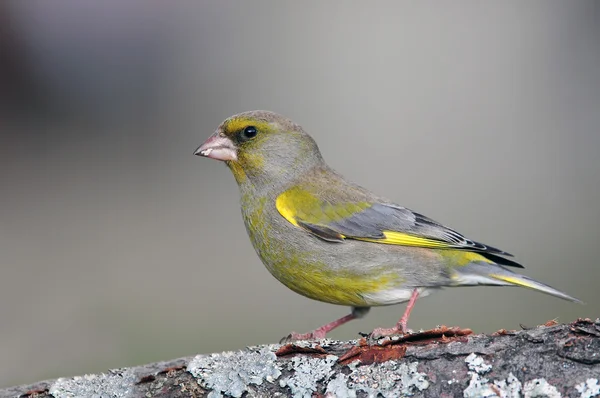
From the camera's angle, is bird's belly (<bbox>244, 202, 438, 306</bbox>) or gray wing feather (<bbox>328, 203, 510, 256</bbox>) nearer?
bird's belly (<bbox>244, 202, 438, 306</bbox>)

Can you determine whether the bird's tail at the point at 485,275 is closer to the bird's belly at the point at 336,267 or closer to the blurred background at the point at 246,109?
the bird's belly at the point at 336,267

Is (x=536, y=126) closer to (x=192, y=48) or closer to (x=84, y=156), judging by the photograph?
(x=192, y=48)

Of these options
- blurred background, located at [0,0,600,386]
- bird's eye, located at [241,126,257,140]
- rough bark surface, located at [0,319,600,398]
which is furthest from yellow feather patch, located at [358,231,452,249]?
blurred background, located at [0,0,600,386]

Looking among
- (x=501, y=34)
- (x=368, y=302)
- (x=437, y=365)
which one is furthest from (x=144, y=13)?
(x=437, y=365)

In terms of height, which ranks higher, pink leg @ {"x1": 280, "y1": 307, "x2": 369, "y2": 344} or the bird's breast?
the bird's breast

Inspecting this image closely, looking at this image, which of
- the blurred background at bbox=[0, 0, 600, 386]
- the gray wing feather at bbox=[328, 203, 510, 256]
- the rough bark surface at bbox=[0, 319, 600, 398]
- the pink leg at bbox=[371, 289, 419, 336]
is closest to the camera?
the rough bark surface at bbox=[0, 319, 600, 398]

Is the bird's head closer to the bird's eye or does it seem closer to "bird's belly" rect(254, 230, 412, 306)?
the bird's eye

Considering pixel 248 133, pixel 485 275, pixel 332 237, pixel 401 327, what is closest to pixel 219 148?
pixel 248 133

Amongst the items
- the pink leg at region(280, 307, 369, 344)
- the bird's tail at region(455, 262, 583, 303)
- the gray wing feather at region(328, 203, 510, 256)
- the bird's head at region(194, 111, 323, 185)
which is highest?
the bird's head at region(194, 111, 323, 185)
